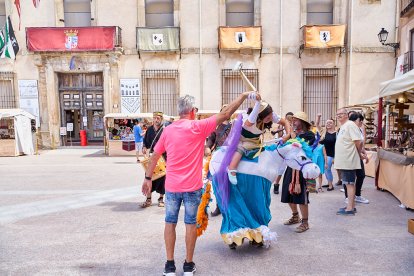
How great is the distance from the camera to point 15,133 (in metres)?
14.6

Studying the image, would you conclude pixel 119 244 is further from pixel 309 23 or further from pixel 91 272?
pixel 309 23

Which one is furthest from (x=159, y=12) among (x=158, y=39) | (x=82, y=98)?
(x=82, y=98)

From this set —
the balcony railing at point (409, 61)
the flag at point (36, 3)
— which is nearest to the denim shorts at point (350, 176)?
the balcony railing at point (409, 61)

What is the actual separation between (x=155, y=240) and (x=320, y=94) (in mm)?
14721

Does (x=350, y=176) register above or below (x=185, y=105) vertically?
below

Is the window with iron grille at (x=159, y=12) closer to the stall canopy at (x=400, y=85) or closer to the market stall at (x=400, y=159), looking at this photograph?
the market stall at (x=400, y=159)

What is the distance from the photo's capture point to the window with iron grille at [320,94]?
17172 millimetres

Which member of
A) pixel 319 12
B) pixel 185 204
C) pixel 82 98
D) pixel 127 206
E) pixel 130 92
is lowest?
pixel 127 206

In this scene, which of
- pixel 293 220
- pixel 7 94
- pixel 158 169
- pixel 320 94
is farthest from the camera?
pixel 7 94

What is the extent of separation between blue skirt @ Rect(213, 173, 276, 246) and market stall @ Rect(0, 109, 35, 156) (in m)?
13.5

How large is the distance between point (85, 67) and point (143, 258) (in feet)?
49.5

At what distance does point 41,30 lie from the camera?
16.5 m

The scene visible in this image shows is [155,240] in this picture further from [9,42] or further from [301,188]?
[9,42]

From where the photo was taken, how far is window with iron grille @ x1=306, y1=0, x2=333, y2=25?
17000mm
